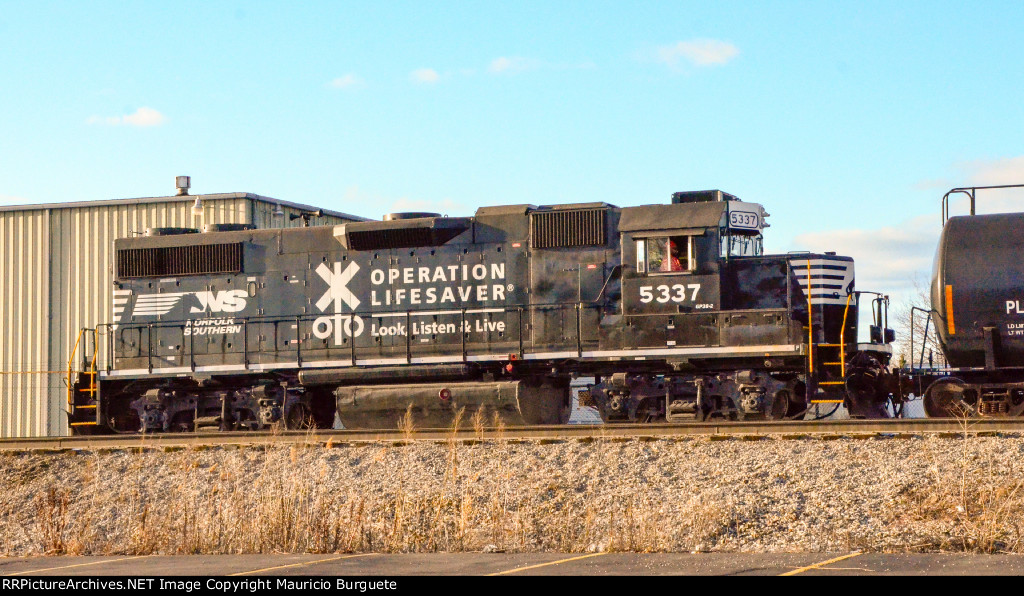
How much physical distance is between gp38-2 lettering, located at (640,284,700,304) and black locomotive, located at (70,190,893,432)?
1.3 inches

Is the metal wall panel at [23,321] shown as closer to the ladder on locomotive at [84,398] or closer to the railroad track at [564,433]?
the ladder on locomotive at [84,398]

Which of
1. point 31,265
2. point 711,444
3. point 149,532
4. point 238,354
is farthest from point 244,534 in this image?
point 31,265

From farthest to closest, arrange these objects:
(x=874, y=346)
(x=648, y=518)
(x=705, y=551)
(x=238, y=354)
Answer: (x=238, y=354) → (x=874, y=346) → (x=648, y=518) → (x=705, y=551)

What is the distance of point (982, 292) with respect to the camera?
1462 cm

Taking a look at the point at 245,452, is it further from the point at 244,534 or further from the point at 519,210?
the point at 519,210

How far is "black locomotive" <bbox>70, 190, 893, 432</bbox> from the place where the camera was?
627 inches

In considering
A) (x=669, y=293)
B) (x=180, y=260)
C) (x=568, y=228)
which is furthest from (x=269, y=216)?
(x=669, y=293)

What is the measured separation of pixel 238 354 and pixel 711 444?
8.86 meters

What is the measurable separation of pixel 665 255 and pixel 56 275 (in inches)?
700

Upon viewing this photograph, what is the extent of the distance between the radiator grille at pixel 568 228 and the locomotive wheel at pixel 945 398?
16.7 feet

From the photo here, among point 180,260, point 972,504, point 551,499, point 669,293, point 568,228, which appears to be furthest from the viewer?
point 180,260

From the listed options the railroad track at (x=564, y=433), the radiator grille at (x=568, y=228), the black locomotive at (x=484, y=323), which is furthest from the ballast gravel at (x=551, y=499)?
the radiator grille at (x=568, y=228)

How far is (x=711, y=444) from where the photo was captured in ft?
42.9

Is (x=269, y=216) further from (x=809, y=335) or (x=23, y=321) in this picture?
(x=809, y=335)
